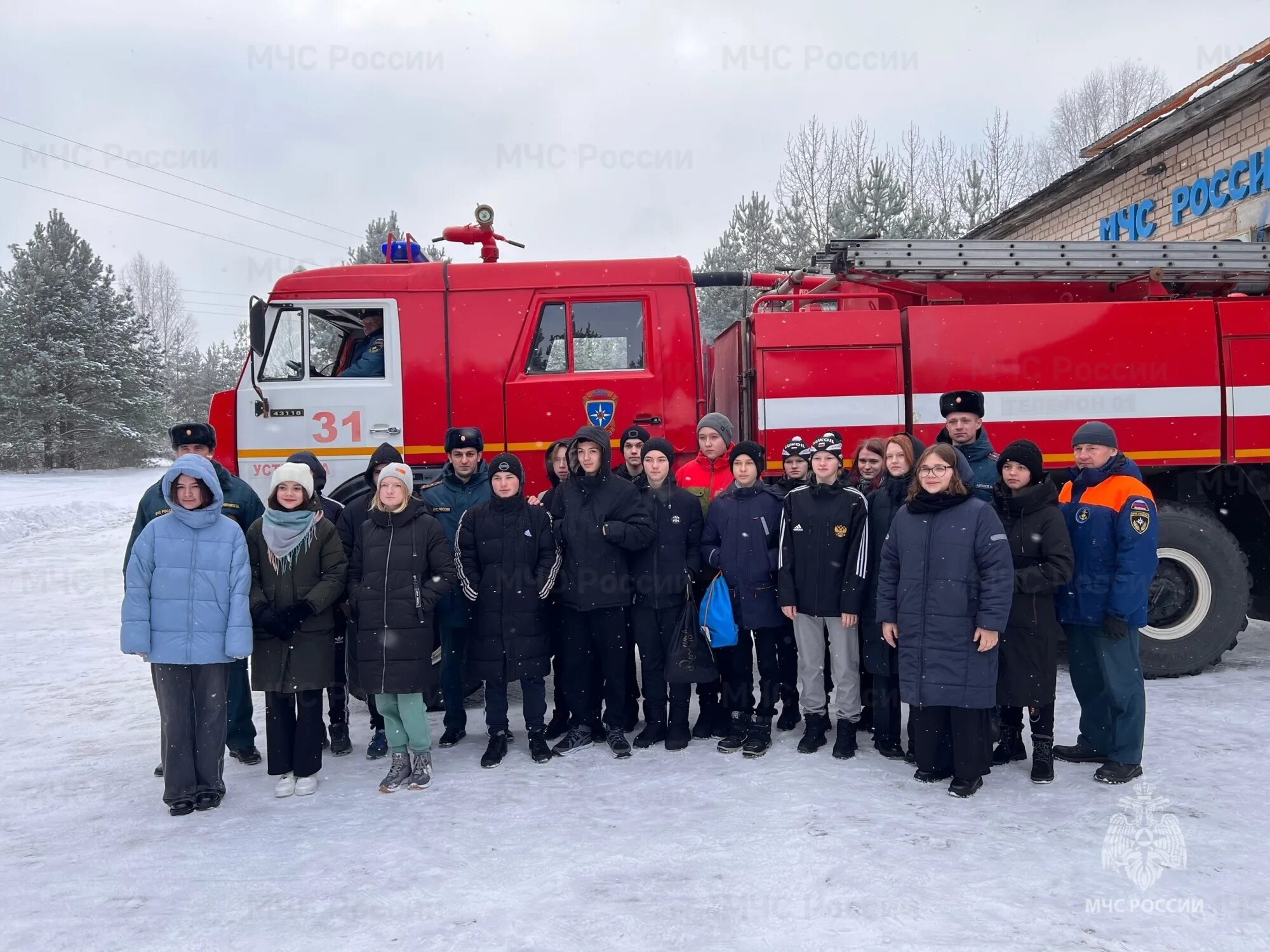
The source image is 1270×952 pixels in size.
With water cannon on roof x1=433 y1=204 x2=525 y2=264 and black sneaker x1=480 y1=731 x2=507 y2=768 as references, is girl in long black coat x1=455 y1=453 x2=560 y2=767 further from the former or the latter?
water cannon on roof x1=433 y1=204 x2=525 y2=264

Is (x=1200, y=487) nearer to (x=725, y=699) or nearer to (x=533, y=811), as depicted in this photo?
(x=725, y=699)

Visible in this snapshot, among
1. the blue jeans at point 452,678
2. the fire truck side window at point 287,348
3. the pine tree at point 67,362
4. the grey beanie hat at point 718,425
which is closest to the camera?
the blue jeans at point 452,678

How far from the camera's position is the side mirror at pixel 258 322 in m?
6.02

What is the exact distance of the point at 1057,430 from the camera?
595 centimetres

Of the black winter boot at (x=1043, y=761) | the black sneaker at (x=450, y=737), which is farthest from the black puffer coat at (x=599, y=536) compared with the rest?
the black winter boot at (x=1043, y=761)

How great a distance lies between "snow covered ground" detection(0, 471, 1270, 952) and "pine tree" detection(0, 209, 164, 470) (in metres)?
30.1

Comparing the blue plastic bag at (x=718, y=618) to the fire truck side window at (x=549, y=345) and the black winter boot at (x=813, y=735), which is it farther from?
the fire truck side window at (x=549, y=345)

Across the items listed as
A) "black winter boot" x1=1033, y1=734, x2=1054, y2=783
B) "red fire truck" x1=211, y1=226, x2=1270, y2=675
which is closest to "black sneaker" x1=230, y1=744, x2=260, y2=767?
"red fire truck" x1=211, y1=226, x2=1270, y2=675

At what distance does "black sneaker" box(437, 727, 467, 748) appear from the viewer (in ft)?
16.5

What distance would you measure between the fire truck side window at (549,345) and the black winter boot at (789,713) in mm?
2750

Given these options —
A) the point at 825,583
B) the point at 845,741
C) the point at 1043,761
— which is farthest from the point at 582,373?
the point at 1043,761

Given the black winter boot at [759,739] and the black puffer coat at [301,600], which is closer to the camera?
the black puffer coat at [301,600]

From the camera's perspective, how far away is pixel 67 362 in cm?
2967

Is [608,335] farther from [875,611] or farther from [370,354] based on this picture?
[875,611]
